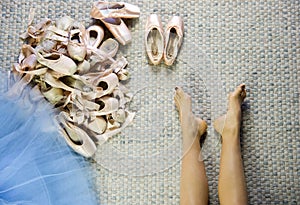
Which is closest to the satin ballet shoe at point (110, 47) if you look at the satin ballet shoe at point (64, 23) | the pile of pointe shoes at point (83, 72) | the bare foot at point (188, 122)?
the pile of pointe shoes at point (83, 72)

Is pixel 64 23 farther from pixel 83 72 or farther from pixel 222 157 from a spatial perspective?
pixel 222 157

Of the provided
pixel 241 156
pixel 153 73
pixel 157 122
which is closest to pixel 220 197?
pixel 241 156

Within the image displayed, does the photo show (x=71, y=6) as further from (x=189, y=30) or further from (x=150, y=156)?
(x=150, y=156)

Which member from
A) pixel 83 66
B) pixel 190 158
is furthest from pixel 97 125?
pixel 190 158

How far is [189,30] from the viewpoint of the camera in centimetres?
127

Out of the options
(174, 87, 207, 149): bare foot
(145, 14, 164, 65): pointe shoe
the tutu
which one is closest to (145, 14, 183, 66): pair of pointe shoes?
(145, 14, 164, 65): pointe shoe

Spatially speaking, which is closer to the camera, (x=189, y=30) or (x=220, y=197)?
(x=220, y=197)

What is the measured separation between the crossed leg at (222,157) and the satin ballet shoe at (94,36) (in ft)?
0.83

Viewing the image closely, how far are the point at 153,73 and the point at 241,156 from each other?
325mm

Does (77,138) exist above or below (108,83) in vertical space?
below

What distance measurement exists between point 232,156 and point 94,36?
0.49 meters

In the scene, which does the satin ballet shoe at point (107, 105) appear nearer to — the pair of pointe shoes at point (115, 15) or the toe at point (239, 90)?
the pair of pointe shoes at point (115, 15)

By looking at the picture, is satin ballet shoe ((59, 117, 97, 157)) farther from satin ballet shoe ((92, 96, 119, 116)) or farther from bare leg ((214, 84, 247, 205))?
bare leg ((214, 84, 247, 205))

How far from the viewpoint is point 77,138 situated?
1.22 m
